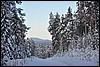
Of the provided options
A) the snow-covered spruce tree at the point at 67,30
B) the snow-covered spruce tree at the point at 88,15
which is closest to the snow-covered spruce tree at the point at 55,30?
the snow-covered spruce tree at the point at 67,30

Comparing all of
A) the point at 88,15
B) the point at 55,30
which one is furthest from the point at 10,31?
the point at 55,30

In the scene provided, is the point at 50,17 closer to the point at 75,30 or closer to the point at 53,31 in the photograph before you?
the point at 53,31

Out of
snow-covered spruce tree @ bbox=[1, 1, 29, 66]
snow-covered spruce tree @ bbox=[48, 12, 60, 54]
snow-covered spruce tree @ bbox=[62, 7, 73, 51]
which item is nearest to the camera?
snow-covered spruce tree @ bbox=[1, 1, 29, 66]

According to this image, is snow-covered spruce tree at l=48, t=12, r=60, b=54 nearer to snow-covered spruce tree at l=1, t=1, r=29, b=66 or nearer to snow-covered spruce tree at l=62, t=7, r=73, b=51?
snow-covered spruce tree at l=62, t=7, r=73, b=51

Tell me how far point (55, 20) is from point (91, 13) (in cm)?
2112

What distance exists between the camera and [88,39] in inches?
1457

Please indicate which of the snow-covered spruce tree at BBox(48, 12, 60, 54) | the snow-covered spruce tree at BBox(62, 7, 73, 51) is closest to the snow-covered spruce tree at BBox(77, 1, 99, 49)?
the snow-covered spruce tree at BBox(62, 7, 73, 51)

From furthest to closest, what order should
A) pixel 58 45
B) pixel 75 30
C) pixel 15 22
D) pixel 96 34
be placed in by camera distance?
pixel 58 45, pixel 75 30, pixel 96 34, pixel 15 22

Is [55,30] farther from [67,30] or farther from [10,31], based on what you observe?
[10,31]

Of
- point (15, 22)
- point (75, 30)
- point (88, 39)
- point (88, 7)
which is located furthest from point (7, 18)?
point (75, 30)

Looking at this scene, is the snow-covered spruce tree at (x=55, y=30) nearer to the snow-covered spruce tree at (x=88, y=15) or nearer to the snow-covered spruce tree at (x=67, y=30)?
the snow-covered spruce tree at (x=67, y=30)

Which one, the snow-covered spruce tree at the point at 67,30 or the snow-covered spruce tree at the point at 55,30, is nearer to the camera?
the snow-covered spruce tree at the point at 67,30

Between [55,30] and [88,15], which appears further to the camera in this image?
[55,30]

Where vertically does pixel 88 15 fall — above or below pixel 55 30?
above
